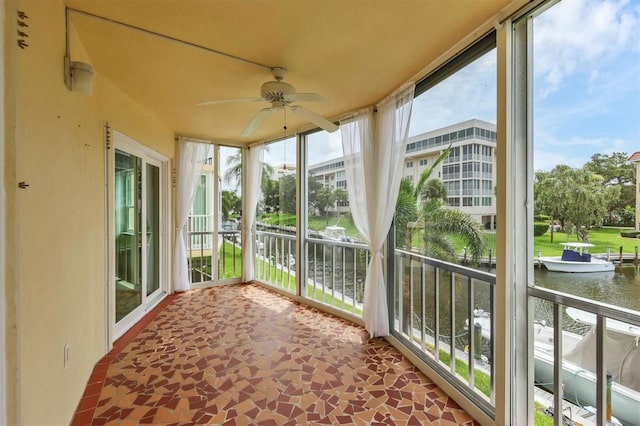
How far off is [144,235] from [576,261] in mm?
3894

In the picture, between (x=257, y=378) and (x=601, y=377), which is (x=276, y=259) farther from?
(x=601, y=377)

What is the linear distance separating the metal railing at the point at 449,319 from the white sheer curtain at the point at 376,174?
190mm

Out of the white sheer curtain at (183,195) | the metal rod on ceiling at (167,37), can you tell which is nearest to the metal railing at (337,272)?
the white sheer curtain at (183,195)

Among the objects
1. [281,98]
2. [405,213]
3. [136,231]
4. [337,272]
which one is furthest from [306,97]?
[136,231]

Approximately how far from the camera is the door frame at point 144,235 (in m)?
2.48

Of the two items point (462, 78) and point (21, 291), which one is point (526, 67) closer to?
point (462, 78)

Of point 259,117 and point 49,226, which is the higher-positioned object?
point 259,117

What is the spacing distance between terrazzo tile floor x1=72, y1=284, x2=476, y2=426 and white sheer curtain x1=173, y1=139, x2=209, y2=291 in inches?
39.3

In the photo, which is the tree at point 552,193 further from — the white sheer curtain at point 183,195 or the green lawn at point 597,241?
the white sheer curtain at point 183,195

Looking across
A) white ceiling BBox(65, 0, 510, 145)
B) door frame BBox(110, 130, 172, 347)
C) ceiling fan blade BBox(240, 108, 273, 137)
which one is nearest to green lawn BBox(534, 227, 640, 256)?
white ceiling BBox(65, 0, 510, 145)

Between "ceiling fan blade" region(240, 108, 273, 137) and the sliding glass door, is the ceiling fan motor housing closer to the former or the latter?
"ceiling fan blade" region(240, 108, 273, 137)

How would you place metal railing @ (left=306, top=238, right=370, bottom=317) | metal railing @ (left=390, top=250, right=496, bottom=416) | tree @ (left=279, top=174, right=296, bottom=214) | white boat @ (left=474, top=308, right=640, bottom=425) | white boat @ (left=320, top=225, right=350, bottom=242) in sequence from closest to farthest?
1. white boat @ (left=474, top=308, right=640, bottom=425)
2. metal railing @ (left=390, top=250, right=496, bottom=416)
3. metal railing @ (left=306, top=238, right=370, bottom=317)
4. white boat @ (left=320, top=225, right=350, bottom=242)
5. tree @ (left=279, top=174, right=296, bottom=214)

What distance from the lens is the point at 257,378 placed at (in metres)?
2.09

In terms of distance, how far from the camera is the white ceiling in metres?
1.51
